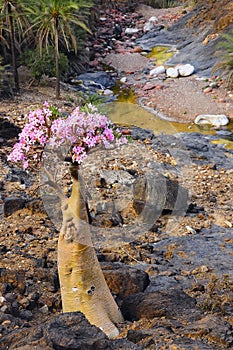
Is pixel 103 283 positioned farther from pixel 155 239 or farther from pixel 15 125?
pixel 15 125

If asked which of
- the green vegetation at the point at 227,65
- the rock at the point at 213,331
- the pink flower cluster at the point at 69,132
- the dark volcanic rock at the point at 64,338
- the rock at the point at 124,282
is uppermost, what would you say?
the pink flower cluster at the point at 69,132

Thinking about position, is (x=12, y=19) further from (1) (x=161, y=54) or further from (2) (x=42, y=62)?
(1) (x=161, y=54)

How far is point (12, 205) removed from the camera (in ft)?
22.5

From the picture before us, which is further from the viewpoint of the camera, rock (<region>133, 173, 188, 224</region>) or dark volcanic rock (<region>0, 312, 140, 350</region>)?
rock (<region>133, 173, 188, 224</region>)

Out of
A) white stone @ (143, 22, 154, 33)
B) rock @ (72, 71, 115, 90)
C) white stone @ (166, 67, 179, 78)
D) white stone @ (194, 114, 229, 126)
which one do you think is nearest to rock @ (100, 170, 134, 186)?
white stone @ (194, 114, 229, 126)

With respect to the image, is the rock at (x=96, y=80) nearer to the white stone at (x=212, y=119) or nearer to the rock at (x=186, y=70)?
the rock at (x=186, y=70)

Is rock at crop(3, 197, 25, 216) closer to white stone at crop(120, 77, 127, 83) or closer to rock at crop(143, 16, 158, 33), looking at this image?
white stone at crop(120, 77, 127, 83)

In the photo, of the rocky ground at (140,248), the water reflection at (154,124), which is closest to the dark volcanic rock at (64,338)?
the rocky ground at (140,248)

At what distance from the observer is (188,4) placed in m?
25.3

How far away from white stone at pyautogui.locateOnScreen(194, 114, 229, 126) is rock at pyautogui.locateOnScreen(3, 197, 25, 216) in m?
8.07

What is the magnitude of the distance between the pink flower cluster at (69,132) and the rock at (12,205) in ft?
10.6

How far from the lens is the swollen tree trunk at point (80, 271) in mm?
3928

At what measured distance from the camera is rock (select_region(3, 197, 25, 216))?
6828 mm

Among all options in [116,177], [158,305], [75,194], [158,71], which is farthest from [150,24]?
[75,194]
